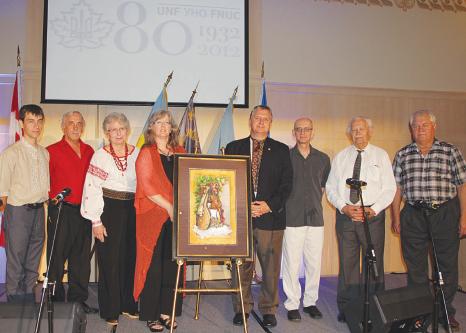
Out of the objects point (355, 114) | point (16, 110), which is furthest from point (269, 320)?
point (16, 110)

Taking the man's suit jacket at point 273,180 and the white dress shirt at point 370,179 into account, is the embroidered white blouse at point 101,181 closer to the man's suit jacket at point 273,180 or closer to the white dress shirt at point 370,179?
the man's suit jacket at point 273,180

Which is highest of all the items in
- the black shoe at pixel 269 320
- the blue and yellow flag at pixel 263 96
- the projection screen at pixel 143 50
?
the projection screen at pixel 143 50

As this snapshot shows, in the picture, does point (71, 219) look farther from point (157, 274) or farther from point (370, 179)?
point (370, 179)

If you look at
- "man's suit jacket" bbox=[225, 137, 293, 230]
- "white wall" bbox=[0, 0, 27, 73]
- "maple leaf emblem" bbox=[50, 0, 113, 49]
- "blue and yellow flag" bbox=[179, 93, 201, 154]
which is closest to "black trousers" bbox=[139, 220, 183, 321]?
"man's suit jacket" bbox=[225, 137, 293, 230]

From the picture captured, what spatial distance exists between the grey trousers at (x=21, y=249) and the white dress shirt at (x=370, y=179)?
253 centimetres

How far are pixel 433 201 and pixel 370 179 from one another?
0.53 meters

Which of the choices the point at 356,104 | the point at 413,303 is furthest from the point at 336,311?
the point at 356,104

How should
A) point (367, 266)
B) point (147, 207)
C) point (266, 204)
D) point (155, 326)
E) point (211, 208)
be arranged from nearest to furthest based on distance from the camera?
point (367, 266) → point (211, 208) → point (147, 207) → point (155, 326) → point (266, 204)

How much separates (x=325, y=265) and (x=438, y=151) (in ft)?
8.12

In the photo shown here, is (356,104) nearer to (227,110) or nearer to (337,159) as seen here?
(227,110)

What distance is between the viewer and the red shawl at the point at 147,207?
3.09 metres

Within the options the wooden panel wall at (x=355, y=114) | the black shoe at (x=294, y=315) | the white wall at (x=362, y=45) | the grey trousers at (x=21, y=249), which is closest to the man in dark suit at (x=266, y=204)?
the black shoe at (x=294, y=315)

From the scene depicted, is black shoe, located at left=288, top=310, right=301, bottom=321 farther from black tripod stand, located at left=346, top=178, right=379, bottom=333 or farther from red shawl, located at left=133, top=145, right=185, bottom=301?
red shawl, located at left=133, top=145, right=185, bottom=301

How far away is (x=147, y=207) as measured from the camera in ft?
10.3
